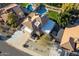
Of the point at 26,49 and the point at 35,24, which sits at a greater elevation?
the point at 35,24

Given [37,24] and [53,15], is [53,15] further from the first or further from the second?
[37,24]

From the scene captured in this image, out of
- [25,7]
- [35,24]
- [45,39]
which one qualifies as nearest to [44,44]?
[45,39]

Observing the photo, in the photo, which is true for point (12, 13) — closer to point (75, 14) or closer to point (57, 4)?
point (57, 4)

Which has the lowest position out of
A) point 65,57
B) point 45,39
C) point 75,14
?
point 65,57

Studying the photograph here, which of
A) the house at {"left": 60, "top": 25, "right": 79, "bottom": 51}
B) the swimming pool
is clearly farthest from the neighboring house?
the house at {"left": 60, "top": 25, "right": 79, "bottom": 51}

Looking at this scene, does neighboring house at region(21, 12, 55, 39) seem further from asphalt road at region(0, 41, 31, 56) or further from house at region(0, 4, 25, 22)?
asphalt road at region(0, 41, 31, 56)

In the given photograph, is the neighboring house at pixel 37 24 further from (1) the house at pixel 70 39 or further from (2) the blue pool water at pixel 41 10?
(1) the house at pixel 70 39

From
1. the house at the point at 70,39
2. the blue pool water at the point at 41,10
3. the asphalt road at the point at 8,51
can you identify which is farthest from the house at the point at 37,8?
the asphalt road at the point at 8,51
